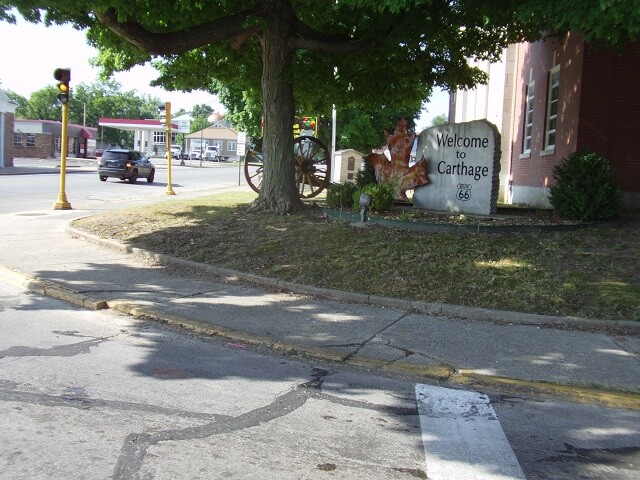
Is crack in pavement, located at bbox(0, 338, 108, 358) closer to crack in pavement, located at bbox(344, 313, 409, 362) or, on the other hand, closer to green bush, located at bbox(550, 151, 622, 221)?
crack in pavement, located at bbox(344, 313, 409, 362)

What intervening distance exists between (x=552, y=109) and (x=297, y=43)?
7113 millimetres

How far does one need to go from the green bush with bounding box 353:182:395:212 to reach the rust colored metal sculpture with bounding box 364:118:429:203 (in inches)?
30.5

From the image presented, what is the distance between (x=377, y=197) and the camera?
1235cm

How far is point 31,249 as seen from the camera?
11.4 m

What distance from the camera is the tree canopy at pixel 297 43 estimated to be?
1105cm

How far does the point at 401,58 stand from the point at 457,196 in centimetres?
377

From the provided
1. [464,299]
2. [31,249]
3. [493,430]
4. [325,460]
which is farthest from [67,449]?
[31,249]

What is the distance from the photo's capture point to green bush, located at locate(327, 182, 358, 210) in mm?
13359

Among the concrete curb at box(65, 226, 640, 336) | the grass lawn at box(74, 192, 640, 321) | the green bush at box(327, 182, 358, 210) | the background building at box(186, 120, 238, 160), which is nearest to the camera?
the concrete curb at box(65, 226, 640, 336)

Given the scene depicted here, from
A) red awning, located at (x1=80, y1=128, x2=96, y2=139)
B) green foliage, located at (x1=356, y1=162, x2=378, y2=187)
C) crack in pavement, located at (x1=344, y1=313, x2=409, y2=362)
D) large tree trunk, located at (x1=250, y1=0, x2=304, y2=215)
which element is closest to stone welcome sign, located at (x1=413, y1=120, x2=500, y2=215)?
green foliage, located at (x1=356, y1=162, x2=378, y2=187)

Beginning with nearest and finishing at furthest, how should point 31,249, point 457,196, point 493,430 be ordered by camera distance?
1. point 493,430
2. point 31,249
3. point 457,196

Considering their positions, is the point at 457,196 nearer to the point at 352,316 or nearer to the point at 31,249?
the point at 352,316

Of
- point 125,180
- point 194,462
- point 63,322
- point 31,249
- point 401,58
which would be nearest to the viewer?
point 194,462

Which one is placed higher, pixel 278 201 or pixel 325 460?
pixel 278 201
